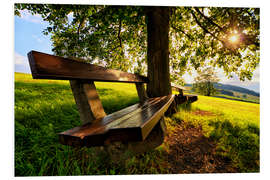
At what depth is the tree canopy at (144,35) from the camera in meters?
3.15

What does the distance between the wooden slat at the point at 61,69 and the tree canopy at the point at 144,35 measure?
2.46 metres

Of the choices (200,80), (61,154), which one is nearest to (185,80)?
(61,154)

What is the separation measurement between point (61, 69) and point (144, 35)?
4496 mm

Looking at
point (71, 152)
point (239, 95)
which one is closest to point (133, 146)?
point (71, 152)

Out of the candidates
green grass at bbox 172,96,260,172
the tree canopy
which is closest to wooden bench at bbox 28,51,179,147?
green grass at bbox 172,96,260,172

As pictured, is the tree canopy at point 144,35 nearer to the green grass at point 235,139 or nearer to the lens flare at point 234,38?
the lens flare at point 234,38

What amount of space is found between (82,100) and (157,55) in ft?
7.10

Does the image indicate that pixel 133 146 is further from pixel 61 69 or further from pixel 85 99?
pixel 61 69

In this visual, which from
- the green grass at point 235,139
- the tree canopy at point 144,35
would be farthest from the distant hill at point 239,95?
the tree canopy at point 144,35

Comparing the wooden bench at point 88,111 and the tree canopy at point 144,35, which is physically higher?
the tree canopy at point 144,35

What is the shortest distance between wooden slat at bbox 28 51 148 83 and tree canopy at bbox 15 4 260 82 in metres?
2.46

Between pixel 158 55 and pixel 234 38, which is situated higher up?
pixel 234 38

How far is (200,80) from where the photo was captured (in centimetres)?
3756

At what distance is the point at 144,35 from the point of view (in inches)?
187
